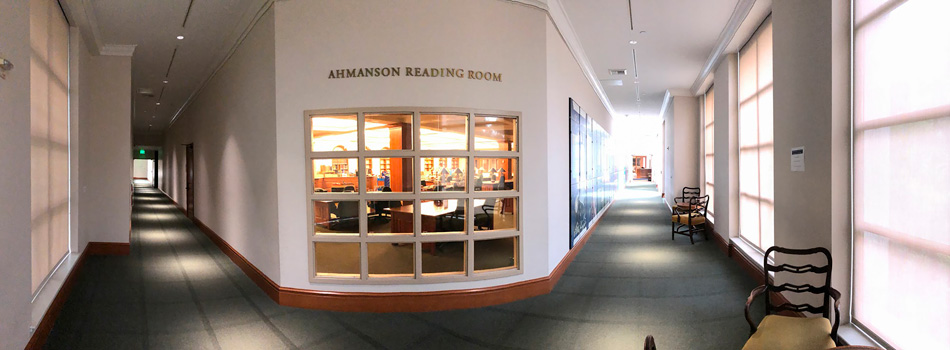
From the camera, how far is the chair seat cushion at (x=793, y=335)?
8.28 ft

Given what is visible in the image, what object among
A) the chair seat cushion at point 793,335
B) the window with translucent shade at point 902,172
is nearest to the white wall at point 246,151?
the chair seat cushion at point 793,335

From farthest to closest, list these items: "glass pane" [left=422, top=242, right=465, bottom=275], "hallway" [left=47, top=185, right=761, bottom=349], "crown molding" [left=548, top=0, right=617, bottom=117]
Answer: "crown molding" [left=548, top=0, right=617, bottom=117] → "glass pane" [left=422, top=242, right=465, bottom=275] → "hallway" [left=47, top=185, right=761, bottom=349]

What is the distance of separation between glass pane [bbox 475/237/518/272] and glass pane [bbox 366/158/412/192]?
0.95m

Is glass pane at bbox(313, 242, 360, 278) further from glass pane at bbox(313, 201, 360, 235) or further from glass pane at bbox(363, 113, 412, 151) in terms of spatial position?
glass pane at bbox(363, 113, 412, 151)

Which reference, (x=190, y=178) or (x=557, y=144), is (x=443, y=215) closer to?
(x=557, y=144)

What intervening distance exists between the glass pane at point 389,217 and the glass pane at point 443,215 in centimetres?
17

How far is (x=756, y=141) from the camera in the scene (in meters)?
6.12

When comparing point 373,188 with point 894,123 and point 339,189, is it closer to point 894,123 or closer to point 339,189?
point 339,189

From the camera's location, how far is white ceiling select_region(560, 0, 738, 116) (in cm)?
564

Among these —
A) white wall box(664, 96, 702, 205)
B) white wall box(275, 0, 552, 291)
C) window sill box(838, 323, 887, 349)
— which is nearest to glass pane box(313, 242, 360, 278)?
white wall box(275, 0, 552, 291)

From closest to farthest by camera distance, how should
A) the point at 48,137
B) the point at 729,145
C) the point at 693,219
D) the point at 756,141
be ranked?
the point at 48,137 → the point at 756,141 → the point at 729,145 → the point at 693,219

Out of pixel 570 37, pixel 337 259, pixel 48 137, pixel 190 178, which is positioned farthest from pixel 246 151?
pixel 190 178

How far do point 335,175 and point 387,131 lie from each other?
680 mm

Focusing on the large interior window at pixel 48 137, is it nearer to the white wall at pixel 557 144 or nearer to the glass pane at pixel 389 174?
the glass pane at pixel 389 174
